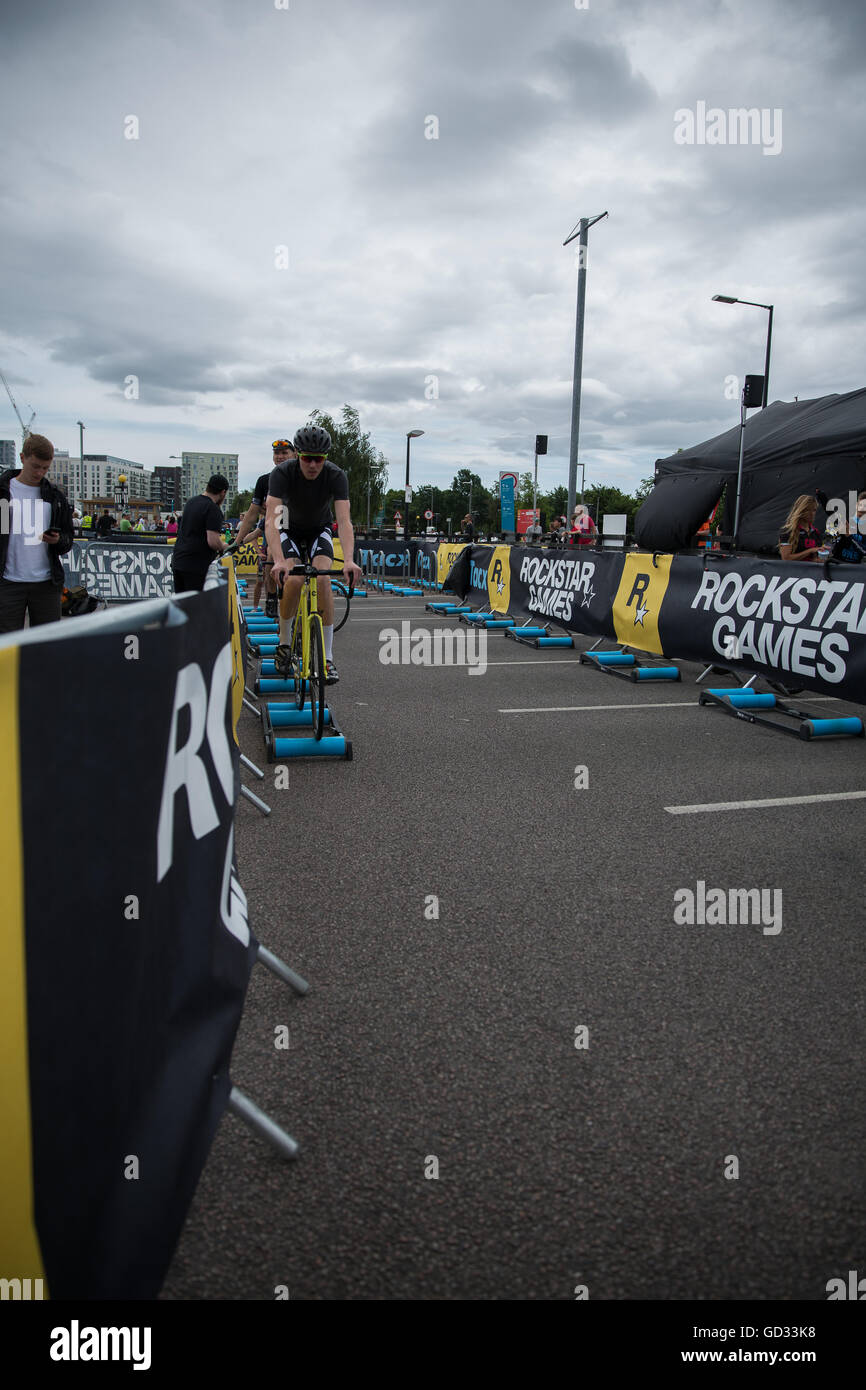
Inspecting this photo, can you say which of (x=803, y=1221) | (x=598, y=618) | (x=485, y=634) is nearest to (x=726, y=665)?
(x=598, y=618)

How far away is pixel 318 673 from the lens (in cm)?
651

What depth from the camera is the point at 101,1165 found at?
1.54 metres

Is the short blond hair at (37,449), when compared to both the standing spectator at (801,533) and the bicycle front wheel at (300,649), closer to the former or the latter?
the bicycle front wheel at (300,649)

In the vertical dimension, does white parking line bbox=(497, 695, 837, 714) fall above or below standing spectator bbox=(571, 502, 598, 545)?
below

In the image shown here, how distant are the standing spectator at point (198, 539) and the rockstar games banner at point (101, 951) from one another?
6.55m

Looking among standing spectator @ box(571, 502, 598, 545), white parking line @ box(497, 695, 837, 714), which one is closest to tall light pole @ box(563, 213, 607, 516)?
standing spectator @ box(571, 502, 598, 545)

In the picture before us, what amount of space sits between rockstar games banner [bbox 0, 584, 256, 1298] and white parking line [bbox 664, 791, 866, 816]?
3823 mm

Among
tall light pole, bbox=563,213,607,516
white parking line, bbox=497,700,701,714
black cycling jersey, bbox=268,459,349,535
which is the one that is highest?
tall light pole, bbox=563,213,607,516

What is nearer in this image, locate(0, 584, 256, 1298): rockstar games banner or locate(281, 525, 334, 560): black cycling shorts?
locate(0, 584, 256, 1298): rockstar games banner

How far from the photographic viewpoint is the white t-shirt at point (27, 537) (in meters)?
6.40

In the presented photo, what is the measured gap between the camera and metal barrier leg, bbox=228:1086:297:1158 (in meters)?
2.29

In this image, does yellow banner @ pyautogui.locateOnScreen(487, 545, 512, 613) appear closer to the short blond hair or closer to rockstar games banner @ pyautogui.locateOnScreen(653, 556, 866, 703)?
rockstar games banner @ pyautogui.locateOnScreen(653, 556, 866, 703)

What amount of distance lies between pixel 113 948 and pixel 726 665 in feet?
26.5

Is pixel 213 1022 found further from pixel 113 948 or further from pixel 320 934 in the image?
pixel 320 934
